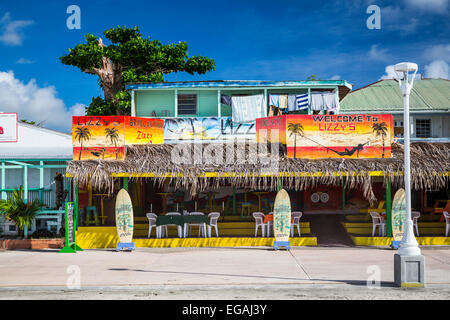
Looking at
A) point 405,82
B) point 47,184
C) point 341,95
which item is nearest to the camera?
point 405,82

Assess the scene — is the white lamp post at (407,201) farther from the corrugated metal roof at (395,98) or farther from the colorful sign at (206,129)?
the corrugated metal roof at (395,98)

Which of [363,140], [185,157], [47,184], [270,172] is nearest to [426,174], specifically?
[363,140]

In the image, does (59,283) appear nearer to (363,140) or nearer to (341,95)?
(363,140)

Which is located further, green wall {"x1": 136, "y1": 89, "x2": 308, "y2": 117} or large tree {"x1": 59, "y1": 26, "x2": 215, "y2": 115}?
large tree {"x1": 59, "y1": 26, "x2": 215, "y2": 115}

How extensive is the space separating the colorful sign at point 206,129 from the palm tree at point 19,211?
20.2ft

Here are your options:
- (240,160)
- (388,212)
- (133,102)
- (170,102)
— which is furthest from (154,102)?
(388,212)

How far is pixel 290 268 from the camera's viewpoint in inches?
459

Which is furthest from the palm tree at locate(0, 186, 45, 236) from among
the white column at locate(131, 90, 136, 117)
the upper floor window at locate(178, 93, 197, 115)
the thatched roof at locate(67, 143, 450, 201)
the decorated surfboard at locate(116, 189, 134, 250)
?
the upper floor window at locate(178, 93, 197, 115)

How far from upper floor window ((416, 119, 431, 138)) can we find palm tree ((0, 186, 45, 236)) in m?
21.9

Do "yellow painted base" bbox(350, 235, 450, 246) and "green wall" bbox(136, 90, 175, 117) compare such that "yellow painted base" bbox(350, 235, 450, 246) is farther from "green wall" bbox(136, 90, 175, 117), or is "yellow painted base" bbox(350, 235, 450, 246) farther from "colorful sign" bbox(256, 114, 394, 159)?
"green wall" bbox(136, 90, 175, 117)

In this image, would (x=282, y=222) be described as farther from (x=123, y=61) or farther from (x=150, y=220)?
A: (x=123, y=61)

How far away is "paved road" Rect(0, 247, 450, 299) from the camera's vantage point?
919 centimetres

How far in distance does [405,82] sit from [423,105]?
66.1 ft

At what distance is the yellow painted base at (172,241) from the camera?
1557 cm
